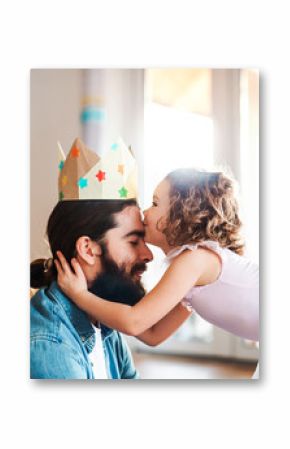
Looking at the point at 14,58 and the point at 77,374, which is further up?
the point at 14,58

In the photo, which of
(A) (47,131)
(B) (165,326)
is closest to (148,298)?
(B) (165,326)

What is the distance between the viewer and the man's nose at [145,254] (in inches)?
57.8

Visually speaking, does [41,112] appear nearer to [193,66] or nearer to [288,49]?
[193,66]

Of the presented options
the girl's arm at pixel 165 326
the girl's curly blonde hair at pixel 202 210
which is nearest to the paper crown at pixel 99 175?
the girl's curly blonde hair at pixel 202 210

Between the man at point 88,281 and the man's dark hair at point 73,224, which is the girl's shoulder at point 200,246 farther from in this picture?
the man's dark hair at point 73,224

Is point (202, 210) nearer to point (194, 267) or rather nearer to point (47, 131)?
point (194, 267)

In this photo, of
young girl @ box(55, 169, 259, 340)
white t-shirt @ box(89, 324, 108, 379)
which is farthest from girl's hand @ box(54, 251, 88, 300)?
white t-shirt @ box(89, 324, 108, 379)

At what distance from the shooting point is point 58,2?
153cm

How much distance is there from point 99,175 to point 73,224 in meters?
0.15

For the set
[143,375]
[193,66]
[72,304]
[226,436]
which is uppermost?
[193,66]

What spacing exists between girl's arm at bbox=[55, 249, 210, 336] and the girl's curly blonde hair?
0.05 m

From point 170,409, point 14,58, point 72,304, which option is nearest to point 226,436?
point 170,409

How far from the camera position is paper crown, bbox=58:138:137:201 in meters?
1.47

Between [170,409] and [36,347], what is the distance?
394 millimetres
